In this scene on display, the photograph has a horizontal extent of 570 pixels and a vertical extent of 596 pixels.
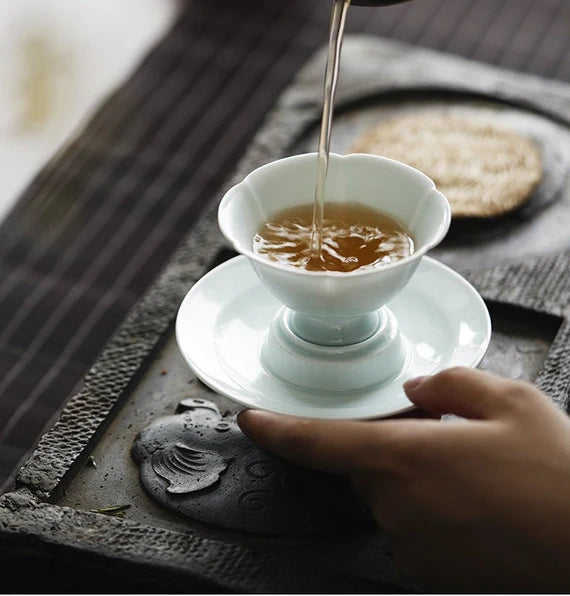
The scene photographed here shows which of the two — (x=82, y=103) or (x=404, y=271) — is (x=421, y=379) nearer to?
(x=404, y=271)

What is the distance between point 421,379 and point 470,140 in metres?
0.71

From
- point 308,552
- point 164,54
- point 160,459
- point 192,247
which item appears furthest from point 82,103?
point 308,552

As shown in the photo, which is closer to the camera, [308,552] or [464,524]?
[464,524]

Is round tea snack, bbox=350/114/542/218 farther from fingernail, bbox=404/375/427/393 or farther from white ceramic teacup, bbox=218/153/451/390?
fingernail, bbox=404/375/427/393

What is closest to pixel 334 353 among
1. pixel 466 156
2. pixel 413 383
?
pixel 413 383

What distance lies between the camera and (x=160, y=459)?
1.05 metres

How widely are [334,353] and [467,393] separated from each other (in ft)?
0.49

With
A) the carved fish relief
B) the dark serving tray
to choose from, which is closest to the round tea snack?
the dark serving tray

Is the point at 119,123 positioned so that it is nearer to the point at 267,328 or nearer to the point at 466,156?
the point at 466,156

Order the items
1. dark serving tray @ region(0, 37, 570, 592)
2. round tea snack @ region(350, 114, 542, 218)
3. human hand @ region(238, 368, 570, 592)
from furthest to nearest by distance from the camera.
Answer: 1. round tea snack @ region(350, 114, 542, 218)
2. dark serving tray @ region(0, 37, 570, 592)
3. human hand @ region(238, 368, 570, 592)

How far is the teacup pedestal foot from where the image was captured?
1.01 metres

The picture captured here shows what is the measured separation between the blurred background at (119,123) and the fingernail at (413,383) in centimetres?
71

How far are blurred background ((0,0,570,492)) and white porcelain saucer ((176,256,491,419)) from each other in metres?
0.50

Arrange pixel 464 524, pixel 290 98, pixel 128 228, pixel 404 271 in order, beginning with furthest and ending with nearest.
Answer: pixel 128 228 < pixel 290 98 < pixel 404 271 < pixel 464 524
